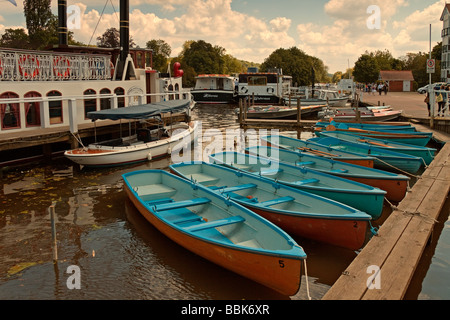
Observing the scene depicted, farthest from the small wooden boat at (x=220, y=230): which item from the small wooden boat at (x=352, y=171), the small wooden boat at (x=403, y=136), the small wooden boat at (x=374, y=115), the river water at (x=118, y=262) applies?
the small wooden boat at (x=374, y=115)

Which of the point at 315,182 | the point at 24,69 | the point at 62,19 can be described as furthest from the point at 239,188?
the point at 62,19

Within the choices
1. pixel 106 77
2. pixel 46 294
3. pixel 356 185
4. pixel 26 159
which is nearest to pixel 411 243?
pixel 356 185

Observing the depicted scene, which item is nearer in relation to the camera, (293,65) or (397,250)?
(397,250)

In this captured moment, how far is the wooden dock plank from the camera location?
254 inches

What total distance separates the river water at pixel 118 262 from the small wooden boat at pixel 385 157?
2936mm

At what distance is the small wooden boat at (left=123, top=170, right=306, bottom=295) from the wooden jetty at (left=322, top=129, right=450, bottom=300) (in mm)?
945

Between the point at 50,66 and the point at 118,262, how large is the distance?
12.9 m

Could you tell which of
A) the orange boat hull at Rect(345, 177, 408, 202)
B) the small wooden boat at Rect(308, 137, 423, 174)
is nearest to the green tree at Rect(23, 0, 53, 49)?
the small wooden boat at Rect(308, 137, 423, 174)

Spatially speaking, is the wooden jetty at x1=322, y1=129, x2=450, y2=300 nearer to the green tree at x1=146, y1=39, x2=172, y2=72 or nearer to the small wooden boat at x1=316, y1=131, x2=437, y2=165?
the small wooden boat at x1=316, y1=131, x2=437, y2=165

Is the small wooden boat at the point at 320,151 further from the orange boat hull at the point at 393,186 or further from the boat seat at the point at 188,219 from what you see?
the boat seat at the point at 188,219

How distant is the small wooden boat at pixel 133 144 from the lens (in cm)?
1608

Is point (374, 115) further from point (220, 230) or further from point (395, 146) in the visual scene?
point (220, 230)

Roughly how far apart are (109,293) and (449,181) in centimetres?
1042

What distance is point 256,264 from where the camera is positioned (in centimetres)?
722
